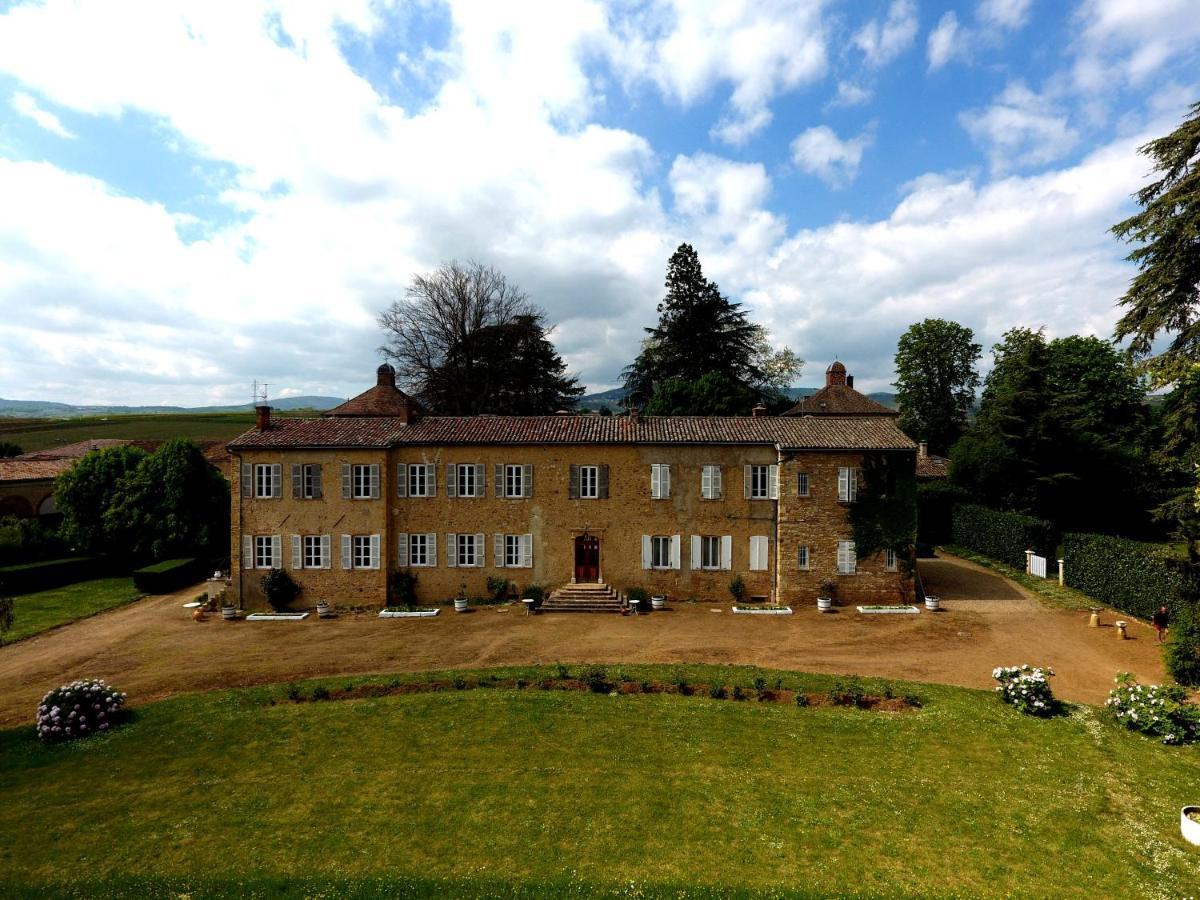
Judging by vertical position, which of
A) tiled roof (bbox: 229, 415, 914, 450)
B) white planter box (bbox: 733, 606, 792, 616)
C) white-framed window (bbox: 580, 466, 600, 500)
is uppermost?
tiled roof (bbox: 229, 415, 914, 450)

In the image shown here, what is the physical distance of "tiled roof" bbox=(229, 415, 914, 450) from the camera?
2680 centimetres

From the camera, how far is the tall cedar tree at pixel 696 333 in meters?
52.3

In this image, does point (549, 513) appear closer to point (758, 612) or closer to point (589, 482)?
point (589, 482)

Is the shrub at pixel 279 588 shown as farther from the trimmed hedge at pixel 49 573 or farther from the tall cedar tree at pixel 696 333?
the tall cedar tree at pixel 696 333

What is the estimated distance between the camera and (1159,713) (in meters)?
14.0

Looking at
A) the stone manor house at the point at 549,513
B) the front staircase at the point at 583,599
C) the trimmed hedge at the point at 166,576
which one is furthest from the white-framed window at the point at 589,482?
the trimmed hedge at the point at 166,576

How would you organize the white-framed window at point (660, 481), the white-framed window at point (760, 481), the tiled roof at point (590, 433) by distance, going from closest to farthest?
the tiled roof at point (590, 433) → the white-framed window at point (760, 481) → the white-framed window at point (660, 481)

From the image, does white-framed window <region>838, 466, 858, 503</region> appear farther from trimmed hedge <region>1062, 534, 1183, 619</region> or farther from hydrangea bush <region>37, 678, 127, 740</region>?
hydrangea bush <region>37, 678, 127, 740</region>

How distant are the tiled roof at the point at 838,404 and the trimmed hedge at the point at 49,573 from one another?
4538cm

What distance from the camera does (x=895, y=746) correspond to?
43.9 ft

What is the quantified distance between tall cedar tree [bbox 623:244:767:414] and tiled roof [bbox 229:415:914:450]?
23.8 metres

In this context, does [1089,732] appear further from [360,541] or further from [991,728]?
[360,541]

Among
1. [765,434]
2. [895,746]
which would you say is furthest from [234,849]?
[765,434]

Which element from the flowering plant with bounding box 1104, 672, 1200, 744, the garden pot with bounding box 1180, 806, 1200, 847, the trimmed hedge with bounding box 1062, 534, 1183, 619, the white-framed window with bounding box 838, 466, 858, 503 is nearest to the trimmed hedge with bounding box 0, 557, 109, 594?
the white-framed window with bounding box 838, 466, 858, 503
